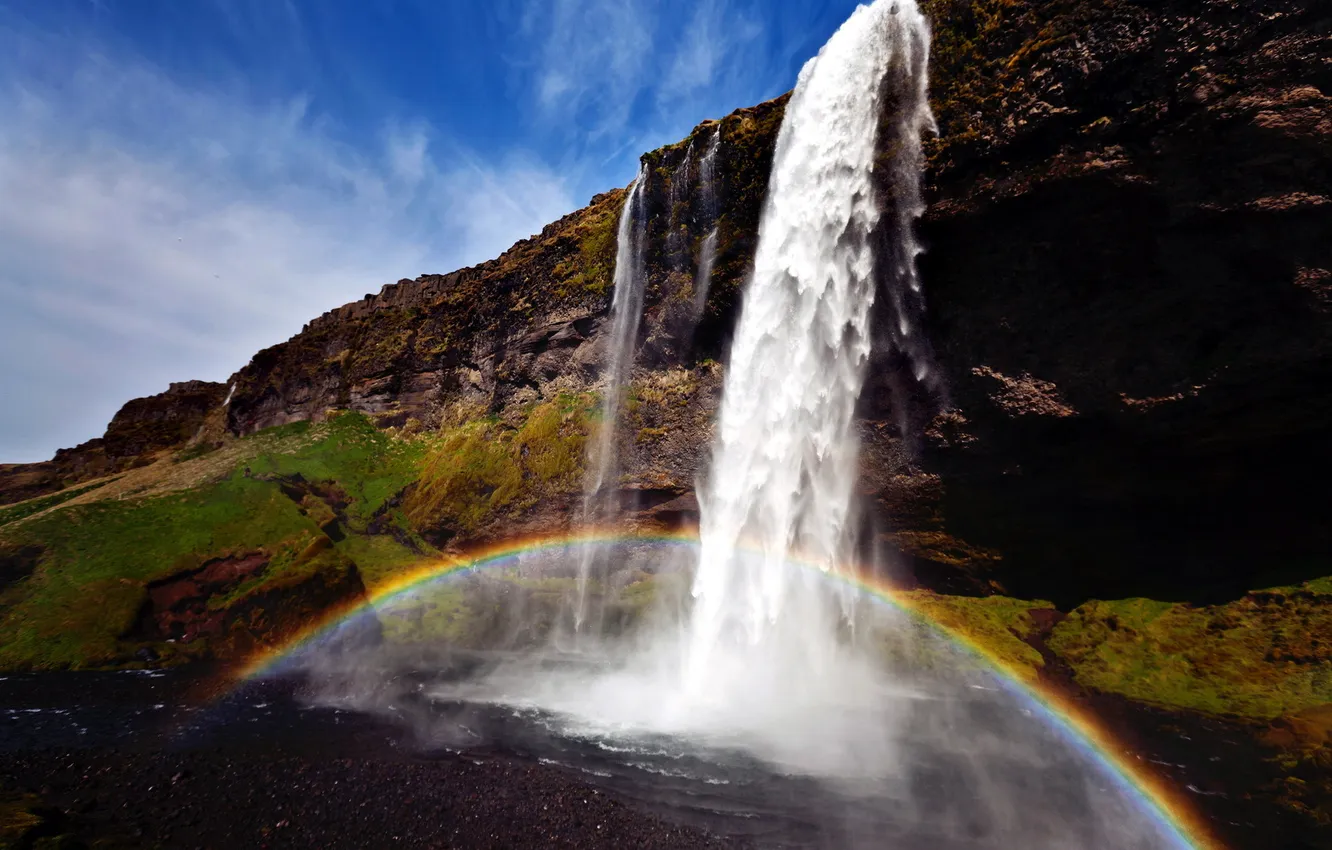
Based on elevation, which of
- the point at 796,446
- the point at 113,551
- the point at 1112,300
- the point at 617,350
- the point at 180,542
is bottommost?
the point at 113,551

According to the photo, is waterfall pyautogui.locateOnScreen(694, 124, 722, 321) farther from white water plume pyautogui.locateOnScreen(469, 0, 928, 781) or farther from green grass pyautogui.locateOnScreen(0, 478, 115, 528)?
green grass pyautogui.locateOnScreen(0, 478, 115, 528)

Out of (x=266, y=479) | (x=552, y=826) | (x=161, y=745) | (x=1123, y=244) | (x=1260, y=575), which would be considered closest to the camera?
(x=552, y=826)

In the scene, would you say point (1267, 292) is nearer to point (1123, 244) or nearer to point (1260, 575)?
point (1123, 244)

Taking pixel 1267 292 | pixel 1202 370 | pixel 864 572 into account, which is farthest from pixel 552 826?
pixel 1267 292

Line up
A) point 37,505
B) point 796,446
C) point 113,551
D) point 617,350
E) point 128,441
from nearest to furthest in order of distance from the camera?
1. point 796,446
2. point 113,551
3. point 617,350
4. point 37,505
5. point 128,441

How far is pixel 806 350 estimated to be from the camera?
2042 centimetres

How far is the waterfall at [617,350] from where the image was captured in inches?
994

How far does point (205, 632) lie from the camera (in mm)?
21734

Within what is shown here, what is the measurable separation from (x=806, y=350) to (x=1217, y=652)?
1431 cm

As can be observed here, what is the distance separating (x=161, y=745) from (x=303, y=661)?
7.69 meters

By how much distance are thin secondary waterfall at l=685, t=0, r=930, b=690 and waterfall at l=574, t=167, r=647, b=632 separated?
5.58 m

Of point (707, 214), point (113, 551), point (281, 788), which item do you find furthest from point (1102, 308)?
point (113, 551)

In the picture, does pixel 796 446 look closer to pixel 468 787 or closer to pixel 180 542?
pixel 468 787

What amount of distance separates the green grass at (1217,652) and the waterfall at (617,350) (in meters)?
17.5
